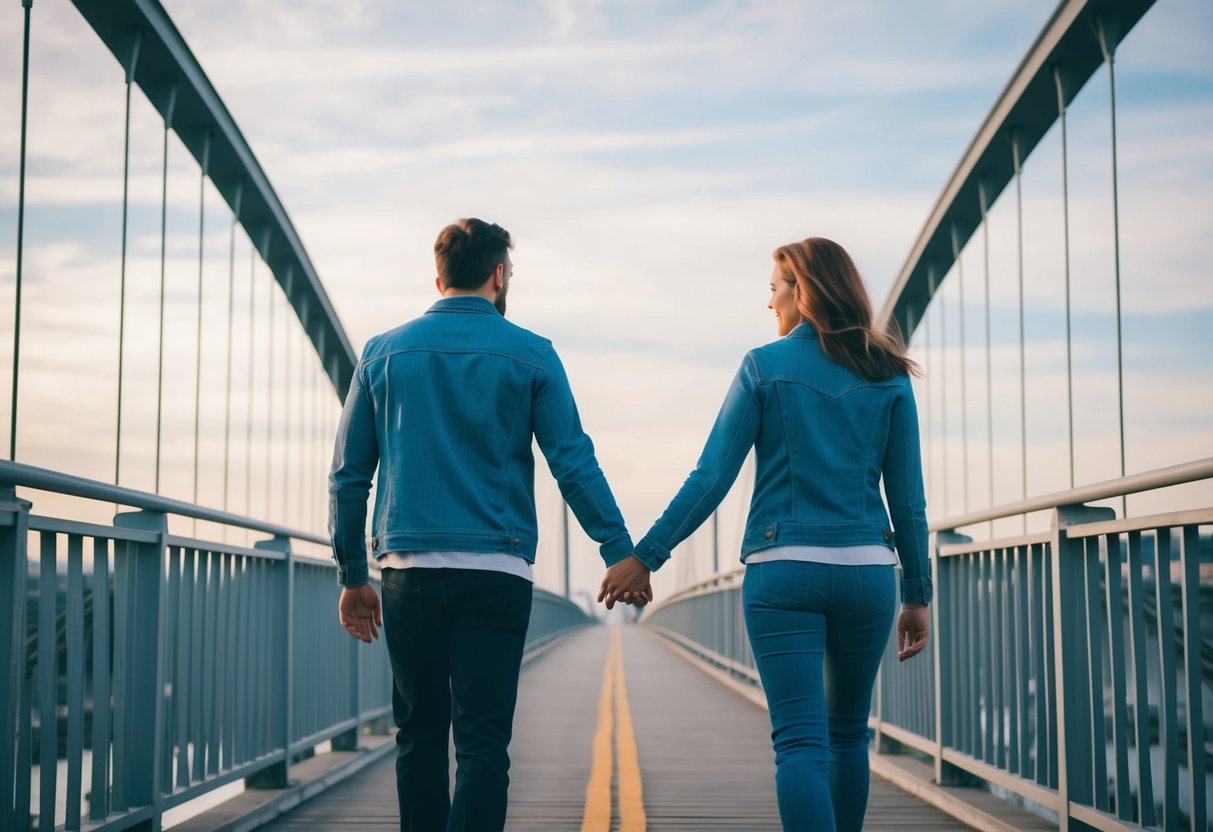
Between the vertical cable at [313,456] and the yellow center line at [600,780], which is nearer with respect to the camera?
the yellow center line at [600,780]

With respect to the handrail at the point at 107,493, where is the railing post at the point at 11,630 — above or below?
below

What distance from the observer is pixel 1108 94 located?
1009 cm

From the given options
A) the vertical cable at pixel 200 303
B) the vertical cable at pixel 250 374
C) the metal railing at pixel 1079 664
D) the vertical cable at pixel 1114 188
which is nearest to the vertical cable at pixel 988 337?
the vertical cable at pixel 1114 188

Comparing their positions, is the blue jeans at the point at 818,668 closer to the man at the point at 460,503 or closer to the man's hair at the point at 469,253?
the man at the point at 460,503

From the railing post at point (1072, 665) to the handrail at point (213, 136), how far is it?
7.66m

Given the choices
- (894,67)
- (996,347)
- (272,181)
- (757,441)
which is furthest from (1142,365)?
(272,181)

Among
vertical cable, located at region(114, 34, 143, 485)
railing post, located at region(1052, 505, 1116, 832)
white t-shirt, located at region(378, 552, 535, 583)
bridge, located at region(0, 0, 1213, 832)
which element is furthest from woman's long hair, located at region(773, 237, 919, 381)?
vertical cable, located at region(114, 34, 143, 485)

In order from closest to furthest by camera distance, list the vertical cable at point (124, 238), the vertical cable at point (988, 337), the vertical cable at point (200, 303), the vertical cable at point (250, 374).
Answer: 1. the vertical cable at point (124, 238)
2. the vertical cable at point (200, 303)
3. the vertical cable at point (988, 337)
4. the vertical cable at point (250, 374)

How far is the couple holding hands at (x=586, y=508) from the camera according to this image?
348 cm

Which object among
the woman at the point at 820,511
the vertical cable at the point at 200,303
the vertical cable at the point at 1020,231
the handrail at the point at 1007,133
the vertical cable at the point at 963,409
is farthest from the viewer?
the vertical cable at the point at 963,409

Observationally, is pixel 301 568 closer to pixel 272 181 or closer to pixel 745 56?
pixel 745 56

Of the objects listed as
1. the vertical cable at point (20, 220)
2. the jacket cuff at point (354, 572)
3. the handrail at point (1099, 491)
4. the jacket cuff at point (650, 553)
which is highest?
the vertical cable at point (20, 220)

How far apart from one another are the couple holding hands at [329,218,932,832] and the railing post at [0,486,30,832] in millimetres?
748

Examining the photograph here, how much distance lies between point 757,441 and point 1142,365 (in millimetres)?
7249
